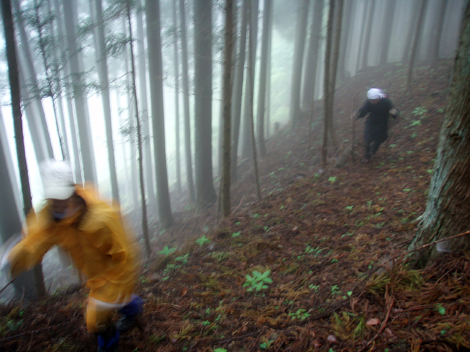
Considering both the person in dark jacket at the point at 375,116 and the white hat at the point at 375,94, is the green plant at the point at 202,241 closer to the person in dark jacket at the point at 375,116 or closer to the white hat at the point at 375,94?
the person in dark jacket at the point at 375,116

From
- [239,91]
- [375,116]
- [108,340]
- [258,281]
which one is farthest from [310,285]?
[239,91]

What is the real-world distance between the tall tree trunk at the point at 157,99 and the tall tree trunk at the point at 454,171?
975 centimetres

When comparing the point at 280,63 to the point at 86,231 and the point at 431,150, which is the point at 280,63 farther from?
the point at 86,231

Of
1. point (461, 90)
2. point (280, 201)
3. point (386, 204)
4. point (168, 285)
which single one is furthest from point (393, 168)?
point (168, 285)

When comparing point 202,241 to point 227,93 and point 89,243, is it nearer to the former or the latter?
point 227,93

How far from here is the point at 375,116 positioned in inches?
265

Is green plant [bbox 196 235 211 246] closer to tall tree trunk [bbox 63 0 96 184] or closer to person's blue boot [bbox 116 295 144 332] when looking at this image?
person's blue boot [bbox 116 295 144 332]

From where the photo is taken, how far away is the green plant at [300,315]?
2.95m

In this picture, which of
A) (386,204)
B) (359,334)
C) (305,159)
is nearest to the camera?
(359,334)

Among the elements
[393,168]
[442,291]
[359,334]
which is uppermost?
[442,291]

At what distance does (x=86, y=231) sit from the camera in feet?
7.24

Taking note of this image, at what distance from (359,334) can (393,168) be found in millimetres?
5002

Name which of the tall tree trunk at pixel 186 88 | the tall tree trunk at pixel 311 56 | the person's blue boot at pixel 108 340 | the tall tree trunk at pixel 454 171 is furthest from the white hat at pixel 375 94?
the tall tree trunk at pixel 311 56

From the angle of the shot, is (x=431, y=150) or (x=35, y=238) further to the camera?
(x=431, y=150)
